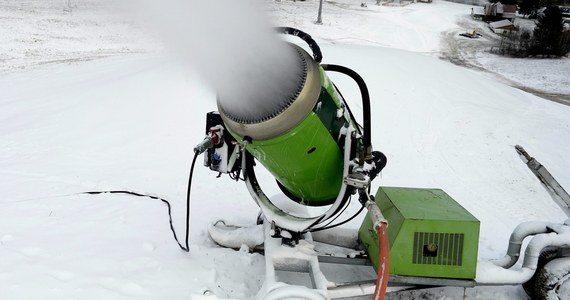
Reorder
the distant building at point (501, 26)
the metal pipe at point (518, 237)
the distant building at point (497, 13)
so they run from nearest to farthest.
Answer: the metal pipe at point (518, 237) → the distant building at point (501, 26) → the distant building at point (497, 13)

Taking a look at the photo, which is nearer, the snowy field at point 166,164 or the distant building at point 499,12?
the snowy field at point 166,164

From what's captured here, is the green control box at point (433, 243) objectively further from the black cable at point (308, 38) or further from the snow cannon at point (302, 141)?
the black cable at point (308, 38)

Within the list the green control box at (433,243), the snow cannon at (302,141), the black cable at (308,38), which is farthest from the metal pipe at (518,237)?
the black cable at (308,38)

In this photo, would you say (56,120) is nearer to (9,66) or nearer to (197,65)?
(197,65)

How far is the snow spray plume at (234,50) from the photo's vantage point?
7.13 ft

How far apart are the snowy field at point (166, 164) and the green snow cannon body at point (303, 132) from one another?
0.36 metres

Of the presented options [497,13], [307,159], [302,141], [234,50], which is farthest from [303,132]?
[497,13]

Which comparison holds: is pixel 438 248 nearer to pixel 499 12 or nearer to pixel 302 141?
pixel 302 141

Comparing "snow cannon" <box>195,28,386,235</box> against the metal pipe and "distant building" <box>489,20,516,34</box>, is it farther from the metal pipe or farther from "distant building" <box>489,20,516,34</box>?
"distant building" <box>489,20,516,34</box>

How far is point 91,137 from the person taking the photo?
6.96 m

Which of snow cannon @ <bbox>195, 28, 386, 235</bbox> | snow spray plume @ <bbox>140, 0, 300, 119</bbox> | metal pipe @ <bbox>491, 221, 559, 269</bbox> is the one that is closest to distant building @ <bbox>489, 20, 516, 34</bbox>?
metal pipe @ <bbox>491, 221, 559, 269</bbox>

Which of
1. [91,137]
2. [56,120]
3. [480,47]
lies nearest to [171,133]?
[91,137]

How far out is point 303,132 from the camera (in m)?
2.95

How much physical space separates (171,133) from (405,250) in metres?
4.80
